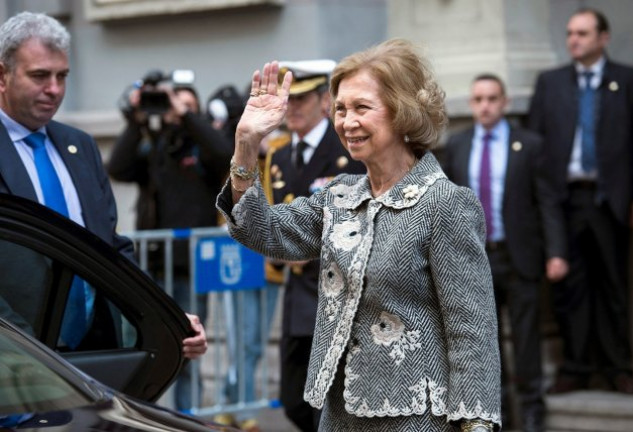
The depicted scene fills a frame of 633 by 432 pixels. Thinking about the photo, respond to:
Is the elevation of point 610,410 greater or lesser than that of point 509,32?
lesser

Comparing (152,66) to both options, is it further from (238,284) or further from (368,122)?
(368,122)

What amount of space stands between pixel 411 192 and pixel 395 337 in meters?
0.39

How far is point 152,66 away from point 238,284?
265 cm

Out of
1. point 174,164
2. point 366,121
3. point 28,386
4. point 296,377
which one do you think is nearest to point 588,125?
point 174,164

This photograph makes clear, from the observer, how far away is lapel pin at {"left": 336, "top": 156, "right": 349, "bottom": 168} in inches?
247

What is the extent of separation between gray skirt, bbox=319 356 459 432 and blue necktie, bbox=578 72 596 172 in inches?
171

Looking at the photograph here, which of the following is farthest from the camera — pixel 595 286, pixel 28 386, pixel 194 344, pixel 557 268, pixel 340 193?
pixel 595 286

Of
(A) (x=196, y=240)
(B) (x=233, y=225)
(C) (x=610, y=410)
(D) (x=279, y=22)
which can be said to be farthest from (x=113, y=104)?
(B) (x=233, y=225)

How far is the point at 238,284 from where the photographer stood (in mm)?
8031

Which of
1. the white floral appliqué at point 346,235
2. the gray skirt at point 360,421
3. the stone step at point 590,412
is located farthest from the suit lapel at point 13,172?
the stone step at point 590,412

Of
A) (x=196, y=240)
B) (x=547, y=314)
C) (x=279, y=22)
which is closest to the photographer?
(x=196, y=240)

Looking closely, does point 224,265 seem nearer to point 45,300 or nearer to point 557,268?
point 557,268

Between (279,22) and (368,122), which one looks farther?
(279,22)

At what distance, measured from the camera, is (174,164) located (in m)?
8.31
